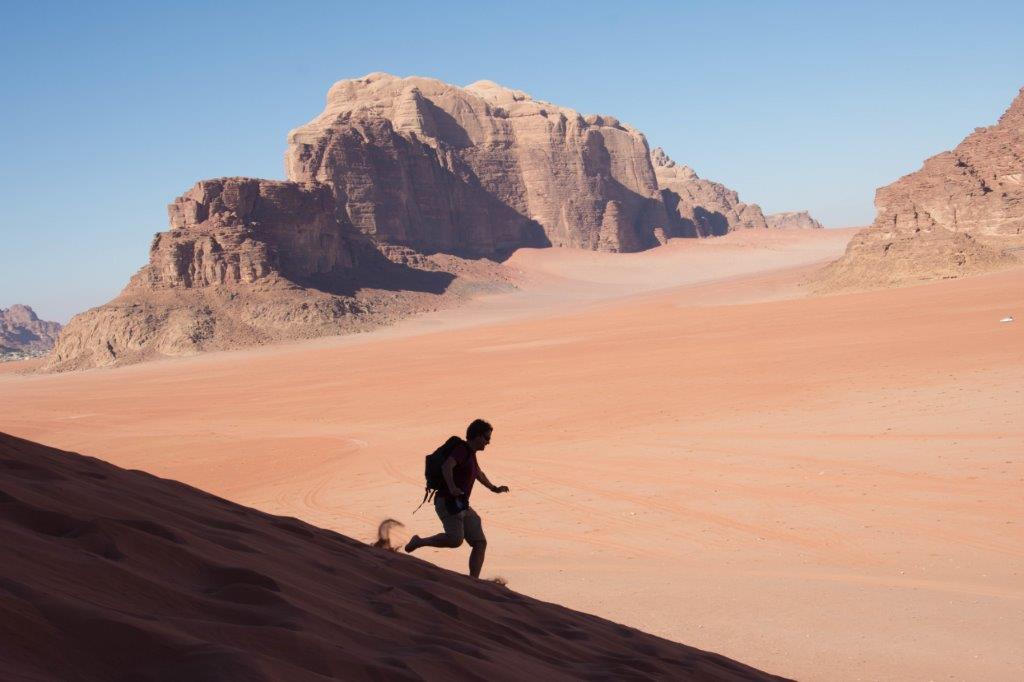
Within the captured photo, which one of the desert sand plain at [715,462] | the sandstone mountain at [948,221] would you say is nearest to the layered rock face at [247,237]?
the desert sand plain at [715,462]

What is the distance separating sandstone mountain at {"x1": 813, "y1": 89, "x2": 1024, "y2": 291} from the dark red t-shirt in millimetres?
49049

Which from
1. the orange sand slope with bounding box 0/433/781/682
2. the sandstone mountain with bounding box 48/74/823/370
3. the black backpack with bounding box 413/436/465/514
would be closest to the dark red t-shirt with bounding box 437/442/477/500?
the black backpack with bounding box 413/436/465/514

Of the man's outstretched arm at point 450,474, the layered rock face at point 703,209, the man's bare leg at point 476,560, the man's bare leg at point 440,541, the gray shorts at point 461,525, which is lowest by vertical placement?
the man's bare leg at point 476,560

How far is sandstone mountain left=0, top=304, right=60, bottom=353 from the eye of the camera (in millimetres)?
142387

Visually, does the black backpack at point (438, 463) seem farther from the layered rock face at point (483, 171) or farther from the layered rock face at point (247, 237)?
the layered rock face at point (483, 171)

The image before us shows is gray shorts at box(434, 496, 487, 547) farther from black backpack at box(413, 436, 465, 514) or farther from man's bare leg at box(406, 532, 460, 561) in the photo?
black backpack at box(413, 436, 465, 514)

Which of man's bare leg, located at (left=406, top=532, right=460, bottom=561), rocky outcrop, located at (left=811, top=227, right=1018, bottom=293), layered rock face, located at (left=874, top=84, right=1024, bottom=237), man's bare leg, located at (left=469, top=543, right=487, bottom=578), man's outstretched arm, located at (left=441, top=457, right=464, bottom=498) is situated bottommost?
man's bare leg, located at (left=469, top=543, right=487, bottom=578)

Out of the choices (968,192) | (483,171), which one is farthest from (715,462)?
(483,171)

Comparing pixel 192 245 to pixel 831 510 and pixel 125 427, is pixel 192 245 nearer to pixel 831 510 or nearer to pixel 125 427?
pixel 125 427

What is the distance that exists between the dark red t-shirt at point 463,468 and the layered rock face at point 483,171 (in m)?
86.2

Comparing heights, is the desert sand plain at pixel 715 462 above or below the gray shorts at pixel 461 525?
below

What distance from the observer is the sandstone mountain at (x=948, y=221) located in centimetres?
5134

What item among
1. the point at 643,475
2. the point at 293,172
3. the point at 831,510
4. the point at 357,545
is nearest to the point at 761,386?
the point at 643,475

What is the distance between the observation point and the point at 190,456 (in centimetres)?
2064
